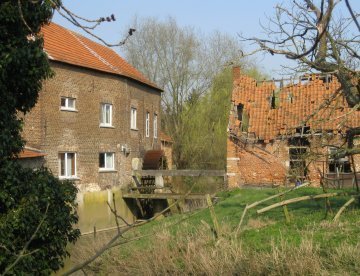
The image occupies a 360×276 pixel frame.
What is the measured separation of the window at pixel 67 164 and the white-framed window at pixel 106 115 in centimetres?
249

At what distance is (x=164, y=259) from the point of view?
10.3m

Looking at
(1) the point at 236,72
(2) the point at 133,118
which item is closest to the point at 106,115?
(2) the point at 133,118

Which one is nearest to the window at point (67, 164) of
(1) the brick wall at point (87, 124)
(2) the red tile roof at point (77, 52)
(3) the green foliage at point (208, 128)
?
(1) the brick wall at point (87, 124)

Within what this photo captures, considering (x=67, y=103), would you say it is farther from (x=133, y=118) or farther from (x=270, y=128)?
(x=270, y=128)

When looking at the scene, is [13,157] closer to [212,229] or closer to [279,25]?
[212,229]

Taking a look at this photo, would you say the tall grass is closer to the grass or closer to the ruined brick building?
the grass

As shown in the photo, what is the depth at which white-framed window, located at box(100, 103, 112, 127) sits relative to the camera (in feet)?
80.0

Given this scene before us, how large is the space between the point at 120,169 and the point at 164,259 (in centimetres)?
1513

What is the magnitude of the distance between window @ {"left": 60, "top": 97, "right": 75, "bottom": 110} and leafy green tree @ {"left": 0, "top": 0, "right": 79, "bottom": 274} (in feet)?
37.7

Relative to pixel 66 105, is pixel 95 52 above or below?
above

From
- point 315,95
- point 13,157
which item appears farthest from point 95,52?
point 13,157

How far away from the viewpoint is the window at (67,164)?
22094mm

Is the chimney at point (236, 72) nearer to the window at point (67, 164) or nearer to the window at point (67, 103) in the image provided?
the window at point (67, 103)

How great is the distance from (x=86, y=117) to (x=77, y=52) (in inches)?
131
